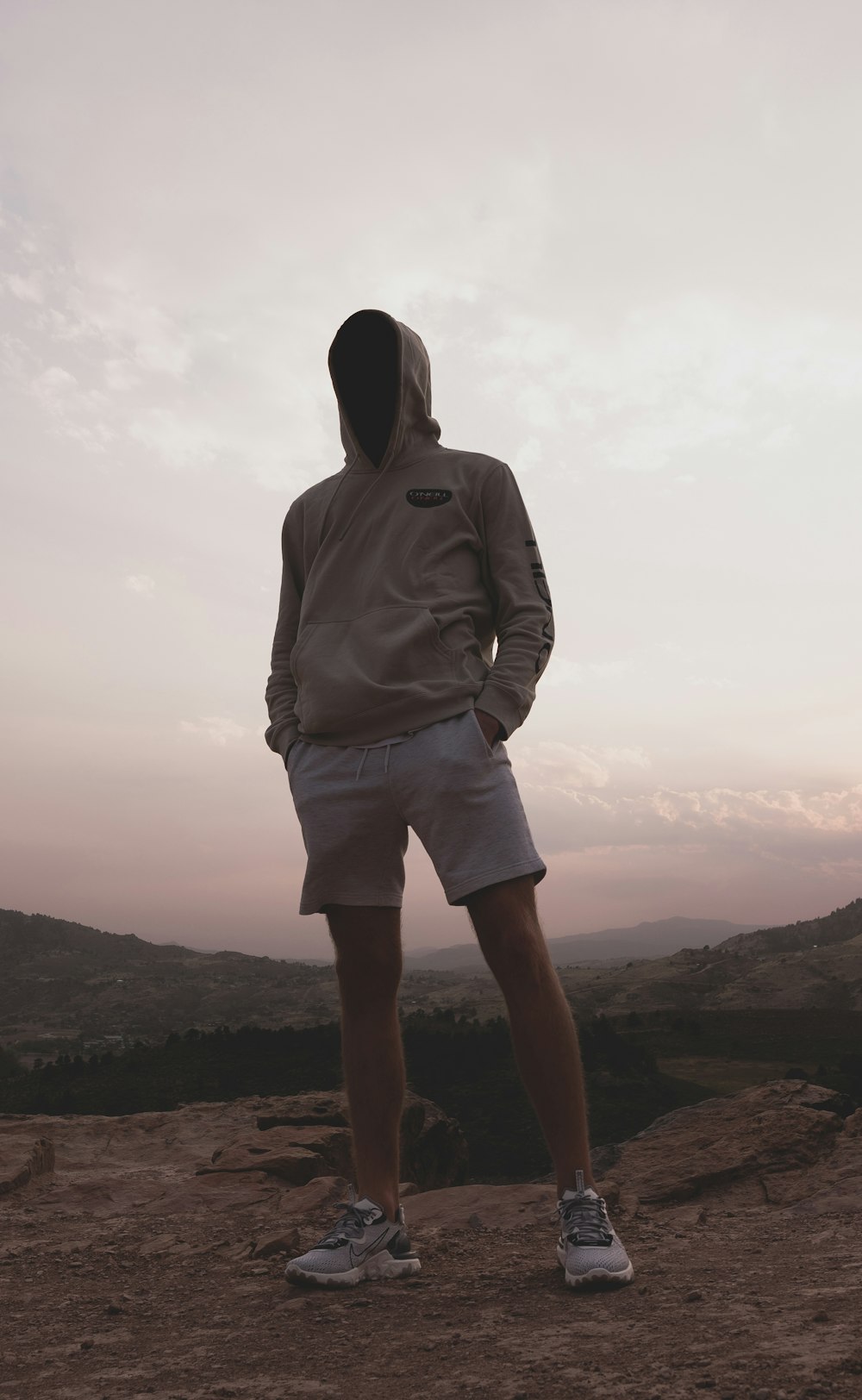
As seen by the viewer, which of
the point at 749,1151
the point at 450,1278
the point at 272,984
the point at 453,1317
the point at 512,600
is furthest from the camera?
the point at 272,984

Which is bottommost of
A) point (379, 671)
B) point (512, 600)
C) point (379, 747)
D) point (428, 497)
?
point (379, 747)

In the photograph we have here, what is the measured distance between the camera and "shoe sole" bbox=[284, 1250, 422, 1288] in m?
2.52

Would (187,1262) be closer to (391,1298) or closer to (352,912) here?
(391,1298)

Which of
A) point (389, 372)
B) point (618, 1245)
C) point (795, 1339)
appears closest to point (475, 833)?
point (618, 1245)

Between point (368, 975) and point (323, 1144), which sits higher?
point (368, 975)

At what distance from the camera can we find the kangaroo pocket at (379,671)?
2.90m

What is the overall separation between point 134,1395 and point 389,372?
2975mm

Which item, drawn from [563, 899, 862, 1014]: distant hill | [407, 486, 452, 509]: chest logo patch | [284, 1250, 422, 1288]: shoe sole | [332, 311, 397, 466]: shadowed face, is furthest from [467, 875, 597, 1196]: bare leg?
[563, 899, 862, 1014]: distant hill

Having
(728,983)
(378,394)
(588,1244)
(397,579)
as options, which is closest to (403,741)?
(397,579)

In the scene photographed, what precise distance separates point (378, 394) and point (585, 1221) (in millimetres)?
2685

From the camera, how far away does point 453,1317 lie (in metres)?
2.22

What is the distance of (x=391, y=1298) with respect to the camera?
2441mm

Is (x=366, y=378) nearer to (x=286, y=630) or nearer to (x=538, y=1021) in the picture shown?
(x=286, y=630)

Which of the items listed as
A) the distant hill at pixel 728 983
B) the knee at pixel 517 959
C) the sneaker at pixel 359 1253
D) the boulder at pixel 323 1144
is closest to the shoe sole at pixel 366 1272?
the sneaker at pixel 359 1253
